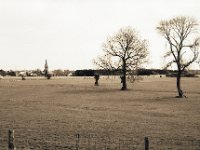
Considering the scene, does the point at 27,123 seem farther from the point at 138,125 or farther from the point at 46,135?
the point at 138,125

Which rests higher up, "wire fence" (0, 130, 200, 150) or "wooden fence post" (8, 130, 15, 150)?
"wooden fence post" (8, 130, 15, 150)

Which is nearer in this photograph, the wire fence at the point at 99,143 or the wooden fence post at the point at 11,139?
the wooden fence post at the point at 11,139

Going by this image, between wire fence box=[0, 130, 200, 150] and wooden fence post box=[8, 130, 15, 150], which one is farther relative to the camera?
wire fence box=[0, 130, 200, 150]

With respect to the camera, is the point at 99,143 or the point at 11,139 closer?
the point at 11,139

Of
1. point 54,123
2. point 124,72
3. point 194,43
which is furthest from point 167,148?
point 124,72

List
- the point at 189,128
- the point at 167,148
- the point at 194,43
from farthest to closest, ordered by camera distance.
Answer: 1. the point at 194,43
2. the point at 189,128
3. the point at 167,148

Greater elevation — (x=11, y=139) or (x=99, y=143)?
(x=11, y=139)

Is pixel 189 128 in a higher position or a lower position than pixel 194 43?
lower

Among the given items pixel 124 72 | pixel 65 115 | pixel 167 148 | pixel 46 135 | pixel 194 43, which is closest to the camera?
pixel 167 148

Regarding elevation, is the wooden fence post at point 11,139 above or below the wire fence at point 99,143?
above

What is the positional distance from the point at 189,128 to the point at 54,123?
27.0 feet

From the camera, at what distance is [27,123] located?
987 inches

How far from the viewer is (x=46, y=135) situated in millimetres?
20094

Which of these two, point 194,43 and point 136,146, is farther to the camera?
point 194,43
